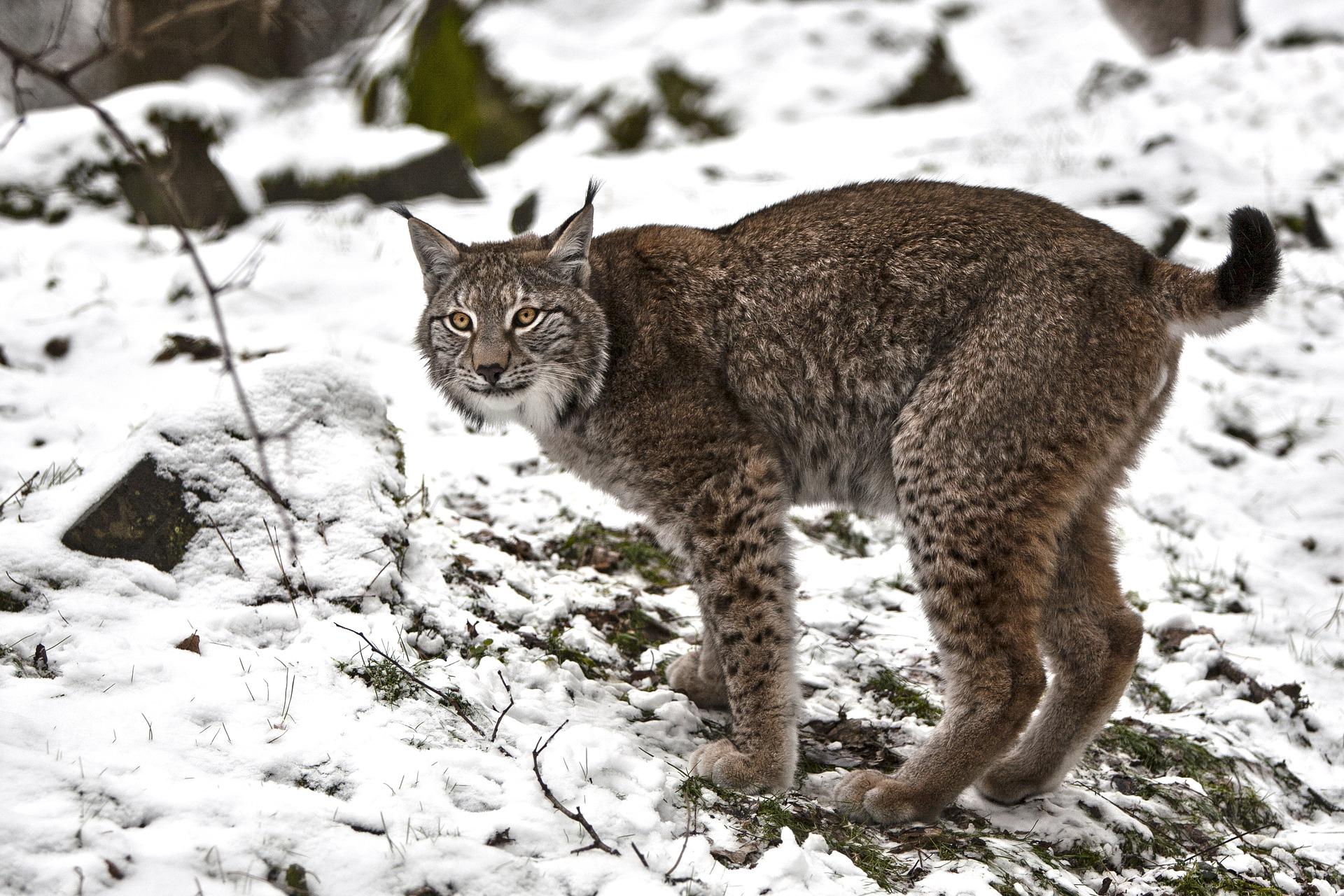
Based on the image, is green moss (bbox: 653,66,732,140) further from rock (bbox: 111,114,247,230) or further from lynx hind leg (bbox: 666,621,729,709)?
lynx hind leg (bbox: 666,621,729,709)

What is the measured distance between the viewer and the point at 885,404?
416cm

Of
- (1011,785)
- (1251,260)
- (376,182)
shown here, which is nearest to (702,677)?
(1011,785)

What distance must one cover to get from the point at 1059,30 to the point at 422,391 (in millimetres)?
16044

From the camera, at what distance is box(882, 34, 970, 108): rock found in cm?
1339

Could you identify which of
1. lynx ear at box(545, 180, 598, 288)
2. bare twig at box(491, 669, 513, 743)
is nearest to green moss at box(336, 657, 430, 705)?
bare twig at box(491, 669, 513, 743)

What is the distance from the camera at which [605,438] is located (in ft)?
13.9

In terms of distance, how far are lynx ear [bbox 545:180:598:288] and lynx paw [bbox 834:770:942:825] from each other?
2.18m

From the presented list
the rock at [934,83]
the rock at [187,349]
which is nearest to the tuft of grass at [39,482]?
the rock at [187,349]

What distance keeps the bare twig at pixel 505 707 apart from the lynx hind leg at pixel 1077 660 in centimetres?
177

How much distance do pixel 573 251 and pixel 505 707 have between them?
1.82 metres

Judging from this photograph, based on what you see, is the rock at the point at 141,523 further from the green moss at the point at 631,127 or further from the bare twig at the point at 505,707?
the green moss at the point at 631,127

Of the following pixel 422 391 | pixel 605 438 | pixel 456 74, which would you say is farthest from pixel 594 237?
pixel 456 74

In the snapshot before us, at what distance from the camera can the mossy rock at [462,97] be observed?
12.7 meters

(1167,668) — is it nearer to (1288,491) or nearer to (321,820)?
(1288,491)
